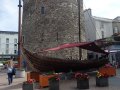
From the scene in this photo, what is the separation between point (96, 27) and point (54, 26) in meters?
14.8

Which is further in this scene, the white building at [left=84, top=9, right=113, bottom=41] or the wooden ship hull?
the white building at [left=84, top=9, right=113, bottom=41]

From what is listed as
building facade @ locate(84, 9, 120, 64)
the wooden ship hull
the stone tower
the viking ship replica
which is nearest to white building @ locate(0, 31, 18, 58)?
building facade @ locate(84, 9, 120, 64)

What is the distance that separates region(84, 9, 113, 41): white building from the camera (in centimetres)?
4081

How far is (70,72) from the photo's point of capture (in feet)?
53.1

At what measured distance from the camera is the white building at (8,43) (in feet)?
198

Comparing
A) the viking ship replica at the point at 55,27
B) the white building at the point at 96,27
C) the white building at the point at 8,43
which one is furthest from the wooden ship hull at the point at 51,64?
the white building at the point at 8,43

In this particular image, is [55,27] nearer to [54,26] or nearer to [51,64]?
[54,26]

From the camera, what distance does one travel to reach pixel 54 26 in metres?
27.7

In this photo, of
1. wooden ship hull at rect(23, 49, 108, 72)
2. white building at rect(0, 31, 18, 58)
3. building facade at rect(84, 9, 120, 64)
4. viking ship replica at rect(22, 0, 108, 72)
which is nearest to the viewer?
wooden ship hull at rect(23, 49, 108, 72)

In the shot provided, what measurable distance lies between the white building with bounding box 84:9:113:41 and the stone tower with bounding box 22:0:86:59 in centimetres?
1213

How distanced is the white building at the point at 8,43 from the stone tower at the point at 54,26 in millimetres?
32593

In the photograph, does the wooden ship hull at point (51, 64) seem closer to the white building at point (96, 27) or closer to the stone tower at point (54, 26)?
the stone tower at point (54, 26)

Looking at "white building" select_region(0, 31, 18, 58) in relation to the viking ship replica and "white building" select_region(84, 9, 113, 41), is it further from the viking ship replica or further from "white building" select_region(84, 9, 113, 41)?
the viking ship replica

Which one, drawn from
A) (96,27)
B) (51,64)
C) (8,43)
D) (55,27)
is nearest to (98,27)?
(96,27)
